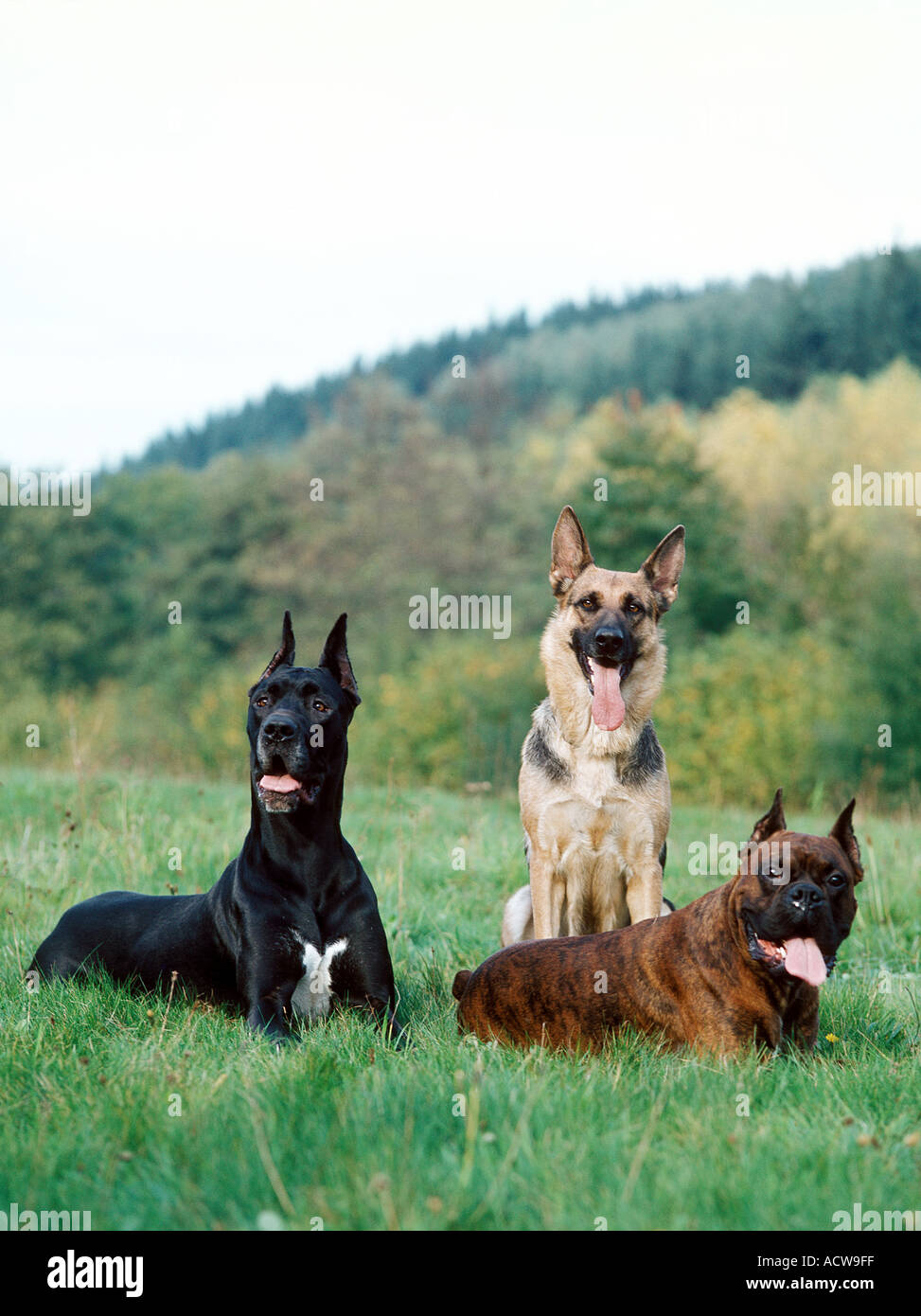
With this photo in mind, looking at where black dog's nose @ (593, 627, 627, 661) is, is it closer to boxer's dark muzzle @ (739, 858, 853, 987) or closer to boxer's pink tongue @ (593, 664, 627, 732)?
boxer's pink tongue @ (593, 664, 627, 732)

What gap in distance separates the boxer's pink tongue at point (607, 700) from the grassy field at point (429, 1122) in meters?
1.48

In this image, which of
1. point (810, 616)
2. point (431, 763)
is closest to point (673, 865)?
point (431, 763)

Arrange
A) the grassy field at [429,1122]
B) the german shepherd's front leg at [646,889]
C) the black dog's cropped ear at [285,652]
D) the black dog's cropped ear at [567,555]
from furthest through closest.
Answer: the black dog's cropped ear at [567,555]
the german shepherd's front leg at [646,889]
the black dog's cropped ear at [285,652]
the grassy field at [429,1122]

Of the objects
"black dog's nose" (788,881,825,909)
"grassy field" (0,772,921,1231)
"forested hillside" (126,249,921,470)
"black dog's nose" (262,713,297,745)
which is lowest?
"grassy field" (0,772,921,1231)

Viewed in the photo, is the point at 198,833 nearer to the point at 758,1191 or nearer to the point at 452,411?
the point at 758,1191

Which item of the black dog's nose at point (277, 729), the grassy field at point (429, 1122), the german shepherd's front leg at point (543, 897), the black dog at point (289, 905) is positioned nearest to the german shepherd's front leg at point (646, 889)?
the german shepherd's front leg at point (543, 897)

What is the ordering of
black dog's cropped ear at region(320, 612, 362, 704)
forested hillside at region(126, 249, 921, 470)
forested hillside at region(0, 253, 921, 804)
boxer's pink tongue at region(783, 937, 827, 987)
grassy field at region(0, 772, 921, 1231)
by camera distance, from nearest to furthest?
grassy field at region(0, 772, 921, 1231), boxer's pink tongue at region(783, 937, 827, 987), black dog's cropped ear at region(320, 612, 362, 704), forested hillside at region(0, 253, 921, 804), forested hillside at region(126, 249, 921, 470)

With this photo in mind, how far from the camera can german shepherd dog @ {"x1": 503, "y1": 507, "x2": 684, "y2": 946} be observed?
5.82m

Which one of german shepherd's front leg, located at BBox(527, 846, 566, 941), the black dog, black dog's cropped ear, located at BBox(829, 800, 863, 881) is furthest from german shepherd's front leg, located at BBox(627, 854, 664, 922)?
the black dog

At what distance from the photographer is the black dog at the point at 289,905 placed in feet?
15.8

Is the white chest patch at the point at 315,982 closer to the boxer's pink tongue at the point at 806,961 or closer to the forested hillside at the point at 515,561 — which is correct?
→ the boxer's pink tongue at the point at 806,961

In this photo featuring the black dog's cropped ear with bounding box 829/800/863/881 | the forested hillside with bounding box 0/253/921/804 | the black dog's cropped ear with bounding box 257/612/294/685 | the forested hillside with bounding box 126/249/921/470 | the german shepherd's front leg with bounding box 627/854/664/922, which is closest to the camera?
the black dog's cropped ear with bounding box 829/800/863/881

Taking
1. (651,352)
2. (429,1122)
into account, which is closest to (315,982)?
(429,1122)

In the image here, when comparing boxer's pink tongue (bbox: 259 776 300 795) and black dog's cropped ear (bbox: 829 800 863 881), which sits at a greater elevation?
boxer's pink tongue (bbox: 259 776 300 795)
